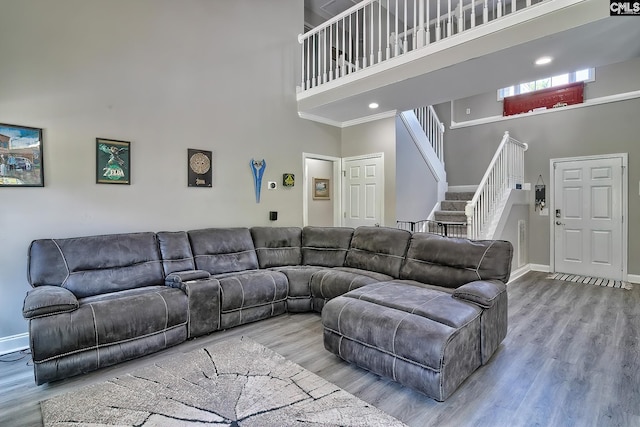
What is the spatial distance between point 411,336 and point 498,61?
9.24 feet

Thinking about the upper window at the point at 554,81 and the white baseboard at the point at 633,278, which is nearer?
the white baseboard at the point at 633,278

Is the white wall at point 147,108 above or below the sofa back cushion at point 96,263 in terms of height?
above

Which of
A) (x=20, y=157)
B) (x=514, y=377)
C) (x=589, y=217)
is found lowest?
(x=514, y=377)

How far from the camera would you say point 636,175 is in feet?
16.2

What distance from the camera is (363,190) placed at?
5477 millimetres

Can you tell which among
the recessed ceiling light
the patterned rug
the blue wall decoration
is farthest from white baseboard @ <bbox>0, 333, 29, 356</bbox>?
the patterned rug

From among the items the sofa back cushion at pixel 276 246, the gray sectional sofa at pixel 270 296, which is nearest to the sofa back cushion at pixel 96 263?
the gray sectional sofa at pixel 270 296

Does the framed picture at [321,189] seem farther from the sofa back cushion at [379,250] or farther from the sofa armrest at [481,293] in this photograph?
the sofa armrest at [481,293]

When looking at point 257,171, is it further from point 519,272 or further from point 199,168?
point 519,272

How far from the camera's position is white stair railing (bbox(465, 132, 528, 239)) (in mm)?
4445

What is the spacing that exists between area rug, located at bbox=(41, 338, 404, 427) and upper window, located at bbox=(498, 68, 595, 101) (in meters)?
5.70

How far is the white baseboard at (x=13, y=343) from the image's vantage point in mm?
2799

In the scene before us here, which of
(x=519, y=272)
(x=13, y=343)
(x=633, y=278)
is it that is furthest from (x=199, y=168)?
(x=633, y=278)

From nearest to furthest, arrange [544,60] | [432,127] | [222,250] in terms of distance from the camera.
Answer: [544,60]
[222,250]
[432,127]
